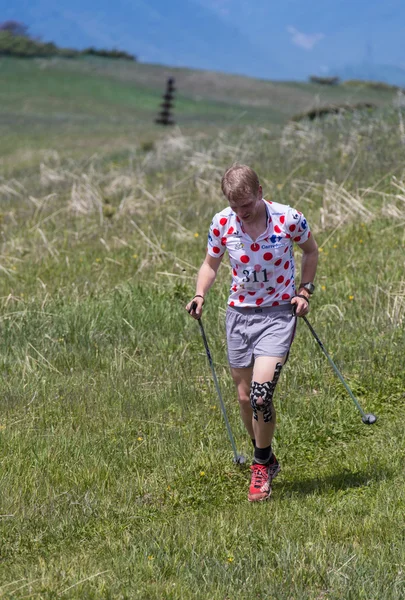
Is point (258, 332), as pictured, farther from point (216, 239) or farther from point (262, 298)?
point (216, 239)

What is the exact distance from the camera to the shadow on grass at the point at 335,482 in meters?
5.46

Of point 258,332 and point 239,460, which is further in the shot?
point 239,460

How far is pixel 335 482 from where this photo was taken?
5.57m

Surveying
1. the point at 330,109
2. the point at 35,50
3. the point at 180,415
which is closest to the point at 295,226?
the point at 180,415

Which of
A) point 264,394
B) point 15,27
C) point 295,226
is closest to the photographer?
point 264,394

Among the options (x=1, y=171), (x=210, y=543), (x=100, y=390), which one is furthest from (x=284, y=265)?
(x=1, y=171)

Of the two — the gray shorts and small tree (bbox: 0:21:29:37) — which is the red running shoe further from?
small tree (bbox: 0:21:29:37)

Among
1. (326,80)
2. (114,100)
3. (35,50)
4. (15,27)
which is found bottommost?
(114,100)

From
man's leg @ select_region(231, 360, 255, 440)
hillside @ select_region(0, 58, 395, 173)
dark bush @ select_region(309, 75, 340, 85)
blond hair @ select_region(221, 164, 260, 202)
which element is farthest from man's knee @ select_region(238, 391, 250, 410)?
dark bush @ select_region(309, 75, 340, 85)

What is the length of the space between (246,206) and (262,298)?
2.07 ft

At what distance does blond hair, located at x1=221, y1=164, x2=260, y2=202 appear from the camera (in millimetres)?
4938

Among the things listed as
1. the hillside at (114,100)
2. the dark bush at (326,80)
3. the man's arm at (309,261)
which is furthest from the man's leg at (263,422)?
the dark bush at (326,80)

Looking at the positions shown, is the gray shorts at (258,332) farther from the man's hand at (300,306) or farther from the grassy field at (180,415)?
the grassy field at (180,415)

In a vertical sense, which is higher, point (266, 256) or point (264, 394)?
point (266, 256)
